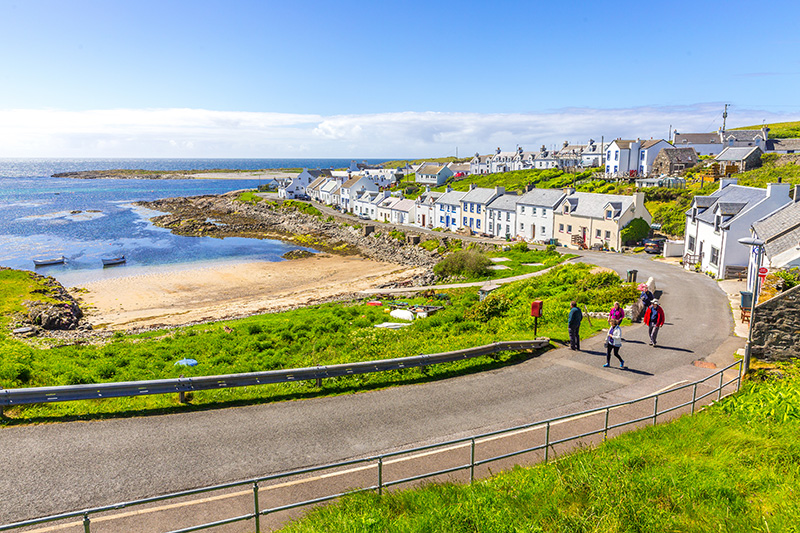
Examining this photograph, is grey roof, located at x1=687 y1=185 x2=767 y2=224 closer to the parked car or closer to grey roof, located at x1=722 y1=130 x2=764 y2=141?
the parked car

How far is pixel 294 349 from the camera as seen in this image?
2131 cm

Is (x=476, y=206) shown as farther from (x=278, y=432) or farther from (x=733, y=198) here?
(x=278, y=432)

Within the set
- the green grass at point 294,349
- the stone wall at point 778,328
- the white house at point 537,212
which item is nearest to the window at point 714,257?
the green grass at point 294,349

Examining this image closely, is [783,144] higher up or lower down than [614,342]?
higher up

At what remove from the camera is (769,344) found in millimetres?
15102

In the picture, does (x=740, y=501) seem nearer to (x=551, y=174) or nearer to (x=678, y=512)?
(x=678, y=512)

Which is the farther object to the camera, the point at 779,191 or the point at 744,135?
the point at 744,135

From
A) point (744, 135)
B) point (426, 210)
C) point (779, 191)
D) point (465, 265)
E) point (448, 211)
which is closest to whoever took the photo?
point (779, 191)

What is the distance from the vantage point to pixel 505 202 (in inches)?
2648

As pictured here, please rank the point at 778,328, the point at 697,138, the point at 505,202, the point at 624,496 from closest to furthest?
the point at 624,496 < the point at 778,328 < the point at 505,202 < the point at 697,138

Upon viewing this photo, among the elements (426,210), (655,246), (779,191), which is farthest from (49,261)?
(779,191)

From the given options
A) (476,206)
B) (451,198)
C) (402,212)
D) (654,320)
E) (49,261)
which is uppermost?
(451,198)

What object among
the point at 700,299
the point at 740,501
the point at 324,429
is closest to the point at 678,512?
the point at 740,501

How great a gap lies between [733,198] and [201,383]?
39461 mm
